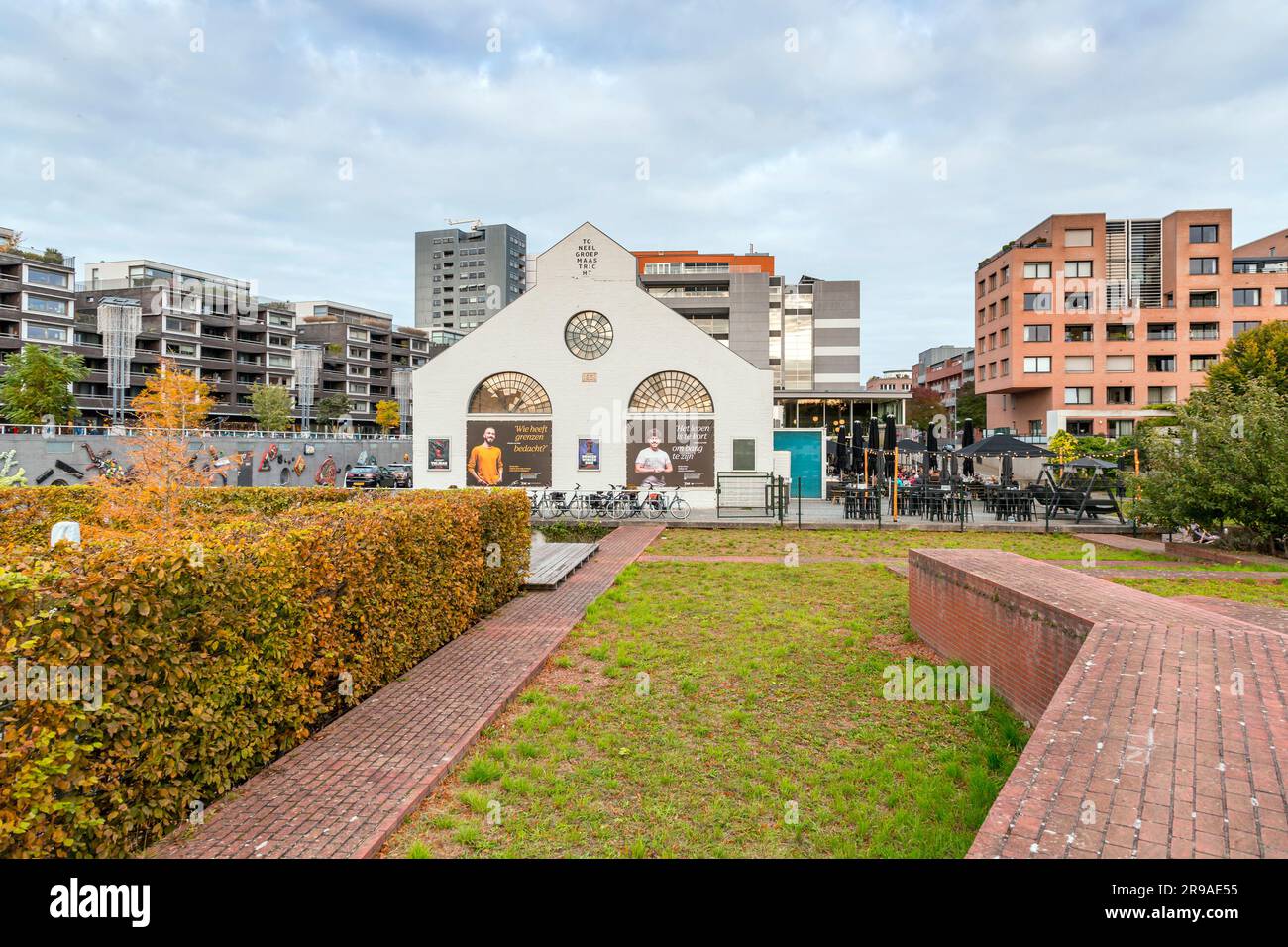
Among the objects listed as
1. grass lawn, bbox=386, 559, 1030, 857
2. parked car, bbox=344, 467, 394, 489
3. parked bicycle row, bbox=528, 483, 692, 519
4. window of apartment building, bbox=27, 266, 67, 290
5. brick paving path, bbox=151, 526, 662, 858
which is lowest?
grass lawn, bbox=386, 559, 1030, 857

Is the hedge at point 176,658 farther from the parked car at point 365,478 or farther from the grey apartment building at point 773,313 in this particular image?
the grey apartment building at point 773,313

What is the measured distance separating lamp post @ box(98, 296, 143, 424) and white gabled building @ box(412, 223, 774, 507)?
4226 centimetres

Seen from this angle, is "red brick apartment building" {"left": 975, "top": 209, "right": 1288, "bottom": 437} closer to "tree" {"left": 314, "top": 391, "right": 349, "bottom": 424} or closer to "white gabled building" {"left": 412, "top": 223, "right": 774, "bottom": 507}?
"white gabled building" {"left": 412, "top": 223, "right": 774, "bottom": 507}

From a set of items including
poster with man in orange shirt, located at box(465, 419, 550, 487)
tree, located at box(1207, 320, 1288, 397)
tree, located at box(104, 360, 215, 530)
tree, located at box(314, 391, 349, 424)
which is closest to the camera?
tree, located at box(104, 360, 215, 530)

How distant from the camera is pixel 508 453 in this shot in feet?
86.7

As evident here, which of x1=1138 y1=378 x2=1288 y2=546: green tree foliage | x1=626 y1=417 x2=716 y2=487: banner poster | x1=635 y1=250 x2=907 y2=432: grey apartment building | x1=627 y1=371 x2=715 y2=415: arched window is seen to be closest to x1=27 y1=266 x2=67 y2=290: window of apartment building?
x1=635 y1=250 x2=907 y2=432: grey apartment building

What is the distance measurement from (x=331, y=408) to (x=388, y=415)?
7.94m

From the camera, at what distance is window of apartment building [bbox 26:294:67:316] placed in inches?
2387

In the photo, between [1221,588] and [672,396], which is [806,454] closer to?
[672,396]

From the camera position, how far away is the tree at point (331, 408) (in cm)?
8325

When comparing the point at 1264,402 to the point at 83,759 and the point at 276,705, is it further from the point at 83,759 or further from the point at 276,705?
the point at 83,759

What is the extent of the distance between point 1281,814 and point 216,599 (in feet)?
17.7
